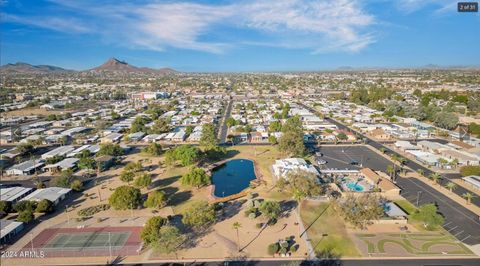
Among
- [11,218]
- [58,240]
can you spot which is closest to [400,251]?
[58,240]

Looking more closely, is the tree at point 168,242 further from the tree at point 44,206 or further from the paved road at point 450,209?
the paved road at point 450,209

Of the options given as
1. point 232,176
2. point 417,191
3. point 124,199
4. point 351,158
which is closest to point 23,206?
point 124,199

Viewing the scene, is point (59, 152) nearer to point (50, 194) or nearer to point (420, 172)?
point (50, 194)

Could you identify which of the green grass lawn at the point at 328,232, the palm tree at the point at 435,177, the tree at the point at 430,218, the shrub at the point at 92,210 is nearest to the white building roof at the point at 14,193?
the shrub at the point at 92,210

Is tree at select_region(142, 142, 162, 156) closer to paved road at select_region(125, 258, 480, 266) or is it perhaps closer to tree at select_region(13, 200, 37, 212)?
tree at select_region(13, 200, 37, 212)

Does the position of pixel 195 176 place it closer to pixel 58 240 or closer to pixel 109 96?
pixel 58 240
